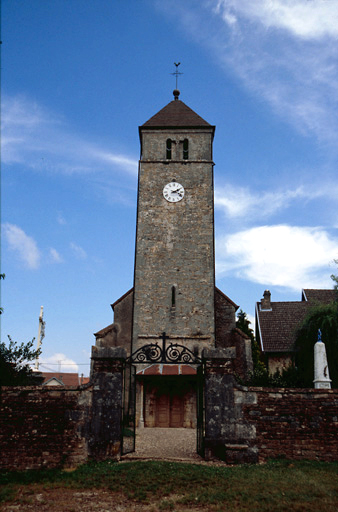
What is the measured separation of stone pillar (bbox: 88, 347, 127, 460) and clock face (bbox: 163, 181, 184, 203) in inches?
552

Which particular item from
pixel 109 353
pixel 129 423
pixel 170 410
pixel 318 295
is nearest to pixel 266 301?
pixel 318 295

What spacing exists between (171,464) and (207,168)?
58.5ft

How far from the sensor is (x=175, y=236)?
74.3 ft

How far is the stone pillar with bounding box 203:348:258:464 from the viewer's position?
987cm

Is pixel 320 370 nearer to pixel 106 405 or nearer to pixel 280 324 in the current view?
pixel 106 405

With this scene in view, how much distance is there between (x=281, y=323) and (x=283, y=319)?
0.51 metres

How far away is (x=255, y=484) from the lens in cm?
762

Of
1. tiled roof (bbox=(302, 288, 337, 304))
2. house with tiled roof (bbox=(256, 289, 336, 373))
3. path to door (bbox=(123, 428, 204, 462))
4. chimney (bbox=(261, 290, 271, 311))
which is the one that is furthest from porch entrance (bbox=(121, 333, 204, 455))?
tiled roof (bbox=(302, 288, 337, 304))

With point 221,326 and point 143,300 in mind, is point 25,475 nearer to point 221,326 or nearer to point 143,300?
point 143,300

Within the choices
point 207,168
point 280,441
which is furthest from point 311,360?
point 280,441

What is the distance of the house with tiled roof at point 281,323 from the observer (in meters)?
26.4

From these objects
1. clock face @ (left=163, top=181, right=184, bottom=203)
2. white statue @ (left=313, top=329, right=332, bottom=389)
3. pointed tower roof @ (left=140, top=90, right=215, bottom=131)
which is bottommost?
white statue @ (left=313, top=329, right=332, bottom=389)

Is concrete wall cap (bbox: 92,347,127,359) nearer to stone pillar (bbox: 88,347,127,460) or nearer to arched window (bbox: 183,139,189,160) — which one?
stone pillar (bbox: 88,347,127,460)

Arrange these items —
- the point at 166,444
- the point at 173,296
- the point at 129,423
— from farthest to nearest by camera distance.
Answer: the point at 173,296 → the point at 129,423 → the point at 166,444
